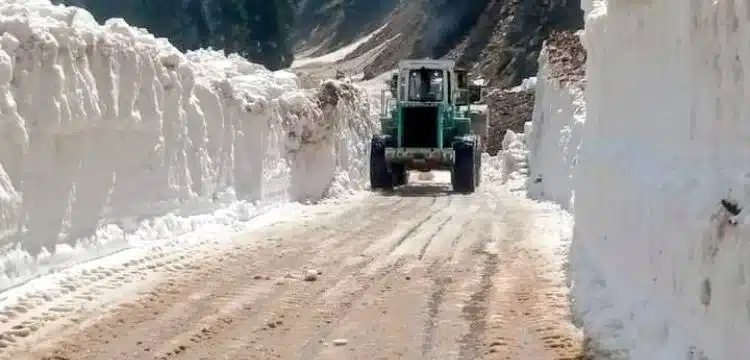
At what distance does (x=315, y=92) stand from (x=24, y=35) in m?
10.1

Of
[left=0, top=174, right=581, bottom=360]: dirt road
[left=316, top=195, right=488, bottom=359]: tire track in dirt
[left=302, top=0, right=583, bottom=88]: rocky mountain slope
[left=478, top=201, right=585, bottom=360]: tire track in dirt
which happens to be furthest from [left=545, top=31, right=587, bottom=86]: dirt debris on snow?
[left=302, top=0, right=583, bottom=88]: rocky mountain slope

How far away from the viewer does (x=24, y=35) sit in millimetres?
7938

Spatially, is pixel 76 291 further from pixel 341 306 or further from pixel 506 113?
pixel 506 113

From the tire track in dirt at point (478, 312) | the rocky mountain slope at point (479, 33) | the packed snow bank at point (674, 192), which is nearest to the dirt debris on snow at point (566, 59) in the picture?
the tire track in dirt at point (478, 312)

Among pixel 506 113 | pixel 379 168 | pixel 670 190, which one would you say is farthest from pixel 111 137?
pixel 506 113

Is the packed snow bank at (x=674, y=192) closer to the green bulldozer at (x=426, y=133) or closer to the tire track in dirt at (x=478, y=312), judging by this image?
the tire track in dirt at (x=478, y=312)

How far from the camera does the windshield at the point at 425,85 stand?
20.6 m

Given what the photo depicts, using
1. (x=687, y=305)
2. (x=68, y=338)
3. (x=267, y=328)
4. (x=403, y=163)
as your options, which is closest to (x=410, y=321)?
(x=267, y=328)

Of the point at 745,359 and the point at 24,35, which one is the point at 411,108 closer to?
the point at 24,35

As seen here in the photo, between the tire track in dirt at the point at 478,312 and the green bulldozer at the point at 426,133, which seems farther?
the green bulldozer at the point at 426,133

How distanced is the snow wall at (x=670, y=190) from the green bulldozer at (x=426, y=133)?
1089 centimetres

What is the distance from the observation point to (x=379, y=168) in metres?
20.4

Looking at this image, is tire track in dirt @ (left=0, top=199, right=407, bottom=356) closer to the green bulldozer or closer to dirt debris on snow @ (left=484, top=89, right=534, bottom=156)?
the green bulldozer

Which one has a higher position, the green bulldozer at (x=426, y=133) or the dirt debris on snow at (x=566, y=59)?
the dirt debris on snow at (x=566, y=59)
